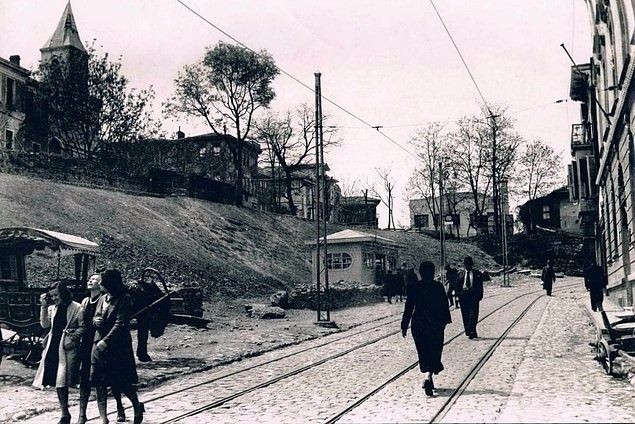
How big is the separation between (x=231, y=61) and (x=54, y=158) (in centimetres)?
1929

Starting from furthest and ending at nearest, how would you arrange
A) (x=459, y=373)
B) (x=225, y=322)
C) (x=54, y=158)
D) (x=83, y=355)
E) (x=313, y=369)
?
(x=54, y=158), (x=225, y=322), (x=313, y=369), (x=459, y=373), (x=83, y=355)

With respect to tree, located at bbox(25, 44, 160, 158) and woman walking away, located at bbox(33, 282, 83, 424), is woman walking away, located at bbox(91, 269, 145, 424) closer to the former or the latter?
woman walking away, located at bbox(33, 282, 83, 424)

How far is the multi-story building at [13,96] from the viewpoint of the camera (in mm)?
42000

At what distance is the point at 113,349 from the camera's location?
23.1 ft

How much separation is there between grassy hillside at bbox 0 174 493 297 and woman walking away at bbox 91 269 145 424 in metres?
18.5

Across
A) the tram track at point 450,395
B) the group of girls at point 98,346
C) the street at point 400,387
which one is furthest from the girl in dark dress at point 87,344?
the tram track at point 450,395

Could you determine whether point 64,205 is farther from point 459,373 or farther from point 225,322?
point 459,373

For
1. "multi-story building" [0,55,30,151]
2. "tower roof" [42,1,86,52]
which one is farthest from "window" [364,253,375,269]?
"tower roof" [42,1,86,52]

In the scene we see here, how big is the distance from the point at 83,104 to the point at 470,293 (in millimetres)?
33620

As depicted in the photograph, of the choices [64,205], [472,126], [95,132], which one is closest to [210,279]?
[64,205]

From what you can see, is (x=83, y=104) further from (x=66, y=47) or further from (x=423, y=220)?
(x=423, y=220)

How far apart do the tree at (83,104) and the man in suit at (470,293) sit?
32.3 m

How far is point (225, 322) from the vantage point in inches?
795

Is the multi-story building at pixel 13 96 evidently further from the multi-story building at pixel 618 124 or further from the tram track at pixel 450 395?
the tram track at pixel 450 395
